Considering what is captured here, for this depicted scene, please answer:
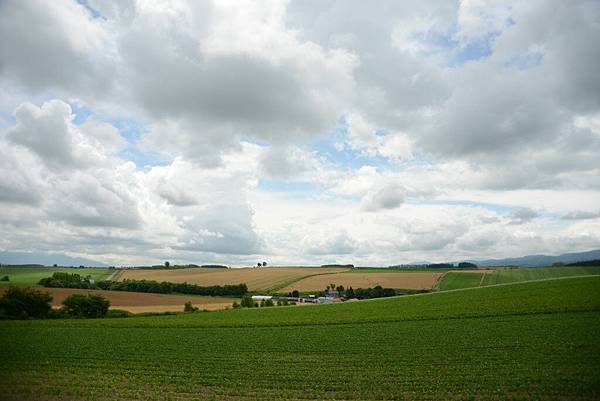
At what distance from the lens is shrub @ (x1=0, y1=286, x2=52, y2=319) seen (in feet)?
202

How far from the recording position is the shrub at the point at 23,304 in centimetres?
6153

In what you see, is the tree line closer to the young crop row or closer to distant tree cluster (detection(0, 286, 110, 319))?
distant tree cluster (detection(0, 286, 110, 319))

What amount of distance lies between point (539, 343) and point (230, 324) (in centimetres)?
3493

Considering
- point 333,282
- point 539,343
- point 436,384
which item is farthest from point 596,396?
point 333,282

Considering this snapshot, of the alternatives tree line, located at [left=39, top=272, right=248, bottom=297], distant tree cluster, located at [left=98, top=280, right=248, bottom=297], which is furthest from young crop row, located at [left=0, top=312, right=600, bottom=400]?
distant tree cluster, located at [left=98, top=280, right=248, bottom=297]

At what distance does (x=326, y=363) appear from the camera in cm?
2748

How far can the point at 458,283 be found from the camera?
10538 cm

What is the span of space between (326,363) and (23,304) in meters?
56.4

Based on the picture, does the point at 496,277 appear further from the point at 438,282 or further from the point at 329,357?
the point at 329,357

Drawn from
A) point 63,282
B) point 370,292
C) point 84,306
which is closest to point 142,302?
point 84,306

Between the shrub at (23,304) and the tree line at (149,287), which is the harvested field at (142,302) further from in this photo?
the tree line at (149,287)

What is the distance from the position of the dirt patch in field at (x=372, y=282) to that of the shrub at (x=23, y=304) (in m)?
63.8

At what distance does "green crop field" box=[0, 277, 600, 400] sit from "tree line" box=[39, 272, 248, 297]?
54.5 metres

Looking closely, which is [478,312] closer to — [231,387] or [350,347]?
[350,347]
